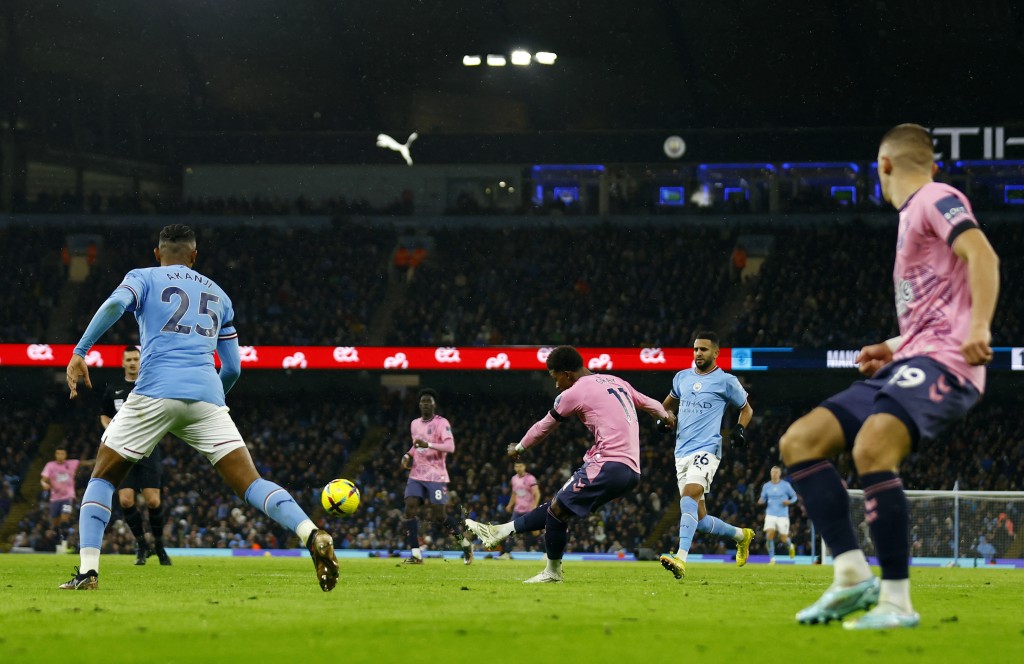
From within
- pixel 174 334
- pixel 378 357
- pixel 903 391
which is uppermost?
pixel 378 357

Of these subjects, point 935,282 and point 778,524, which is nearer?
point 935,282

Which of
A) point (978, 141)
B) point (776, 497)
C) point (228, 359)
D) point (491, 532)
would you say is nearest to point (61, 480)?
point (776, 497)

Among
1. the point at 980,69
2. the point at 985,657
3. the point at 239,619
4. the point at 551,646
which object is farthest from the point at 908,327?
the point at 980,69

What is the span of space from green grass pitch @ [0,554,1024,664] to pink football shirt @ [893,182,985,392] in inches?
47.7

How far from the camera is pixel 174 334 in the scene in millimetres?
8133

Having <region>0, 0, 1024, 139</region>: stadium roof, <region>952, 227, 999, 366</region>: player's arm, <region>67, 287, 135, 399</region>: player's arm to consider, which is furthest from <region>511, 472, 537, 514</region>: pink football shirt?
<region>952, 227, 999, 366</region>: player's arm

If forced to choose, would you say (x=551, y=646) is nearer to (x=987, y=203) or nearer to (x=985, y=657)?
(x=985, y=657)

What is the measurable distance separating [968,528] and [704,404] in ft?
40.9

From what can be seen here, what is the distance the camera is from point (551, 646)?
4844mm

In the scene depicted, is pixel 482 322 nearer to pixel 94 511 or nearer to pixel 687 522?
pixel 687 522

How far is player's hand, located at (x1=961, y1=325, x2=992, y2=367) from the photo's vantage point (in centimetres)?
519

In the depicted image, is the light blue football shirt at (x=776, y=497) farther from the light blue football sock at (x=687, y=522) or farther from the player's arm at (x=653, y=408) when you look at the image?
Result: the player's arm at (x=653, y=408)

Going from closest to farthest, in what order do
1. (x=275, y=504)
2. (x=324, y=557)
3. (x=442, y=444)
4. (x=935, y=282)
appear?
(x=935, y=282) < (x=324, y=557) < (x=275, y=504) < (x=442, y=444)

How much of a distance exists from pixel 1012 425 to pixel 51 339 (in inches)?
1024
